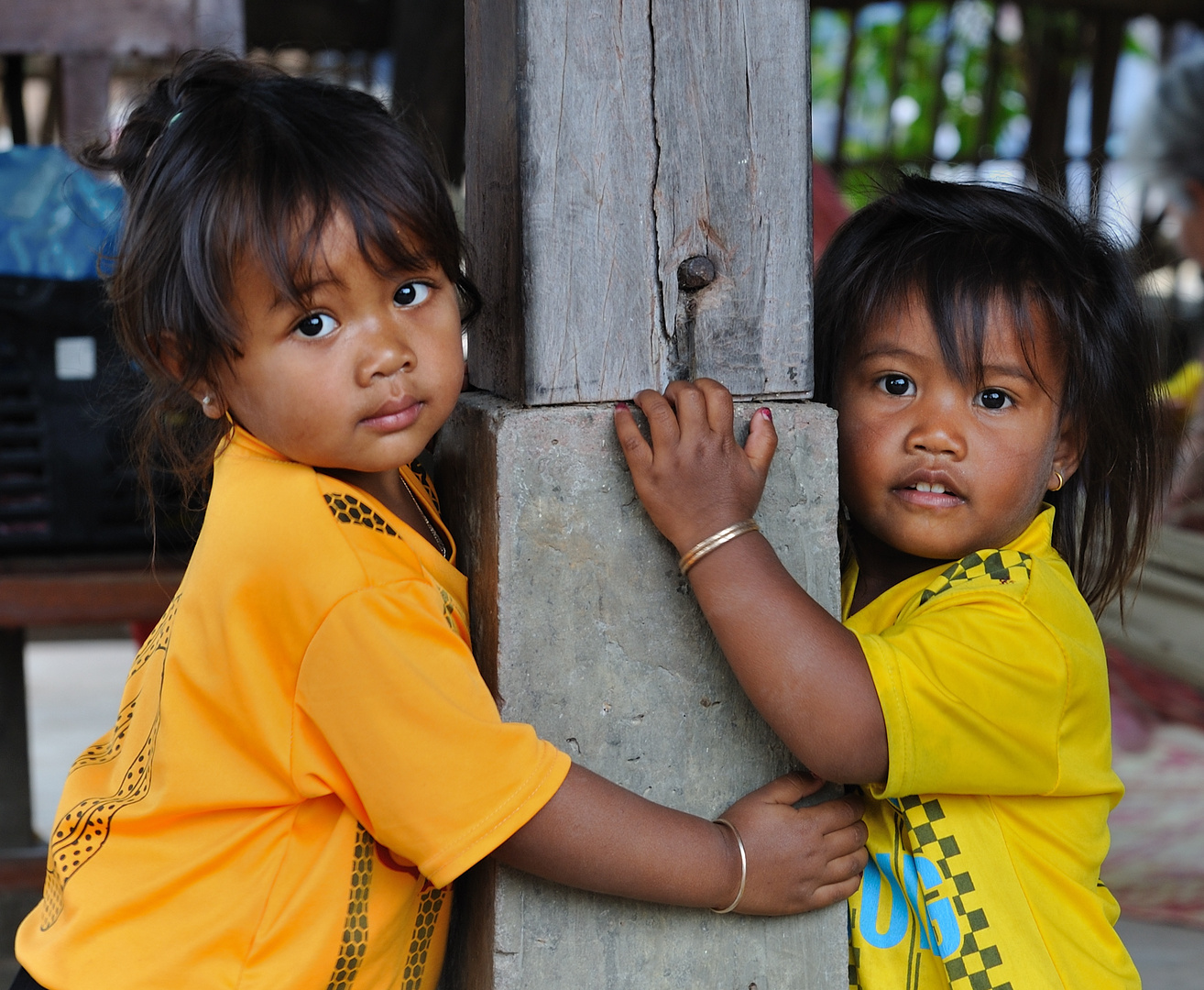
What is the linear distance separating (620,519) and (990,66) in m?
6.36

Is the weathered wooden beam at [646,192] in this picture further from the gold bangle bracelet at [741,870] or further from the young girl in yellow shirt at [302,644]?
the gold bangle bracelet at [741,870]

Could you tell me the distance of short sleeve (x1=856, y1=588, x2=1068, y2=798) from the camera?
1.29m

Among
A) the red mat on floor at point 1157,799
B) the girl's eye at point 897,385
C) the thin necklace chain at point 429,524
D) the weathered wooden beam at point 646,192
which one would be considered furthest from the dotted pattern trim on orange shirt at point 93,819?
the red mat on floor at point 1157,799

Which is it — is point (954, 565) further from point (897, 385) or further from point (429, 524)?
point (429, 524)

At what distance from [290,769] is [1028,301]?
991 millimetres

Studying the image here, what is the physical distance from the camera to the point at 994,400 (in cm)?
147

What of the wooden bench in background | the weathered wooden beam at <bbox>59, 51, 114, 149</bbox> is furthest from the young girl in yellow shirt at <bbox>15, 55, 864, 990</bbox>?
the weathered wooden beam at <bbox>59, 51, 114, 149</bbox>

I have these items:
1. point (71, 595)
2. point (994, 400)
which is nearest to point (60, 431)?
point (71, 595)

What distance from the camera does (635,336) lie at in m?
1.34

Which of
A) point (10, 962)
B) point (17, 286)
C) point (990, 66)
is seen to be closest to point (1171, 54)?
point (990, 66)

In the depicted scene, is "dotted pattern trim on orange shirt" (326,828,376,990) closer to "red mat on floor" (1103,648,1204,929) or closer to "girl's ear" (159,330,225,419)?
"girl's ear" (159,330,225,419)

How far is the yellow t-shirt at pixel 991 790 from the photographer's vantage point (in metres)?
1.31

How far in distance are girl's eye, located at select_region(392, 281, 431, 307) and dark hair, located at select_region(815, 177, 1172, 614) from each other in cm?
57

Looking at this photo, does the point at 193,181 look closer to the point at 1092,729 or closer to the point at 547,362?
the point at 547,362
